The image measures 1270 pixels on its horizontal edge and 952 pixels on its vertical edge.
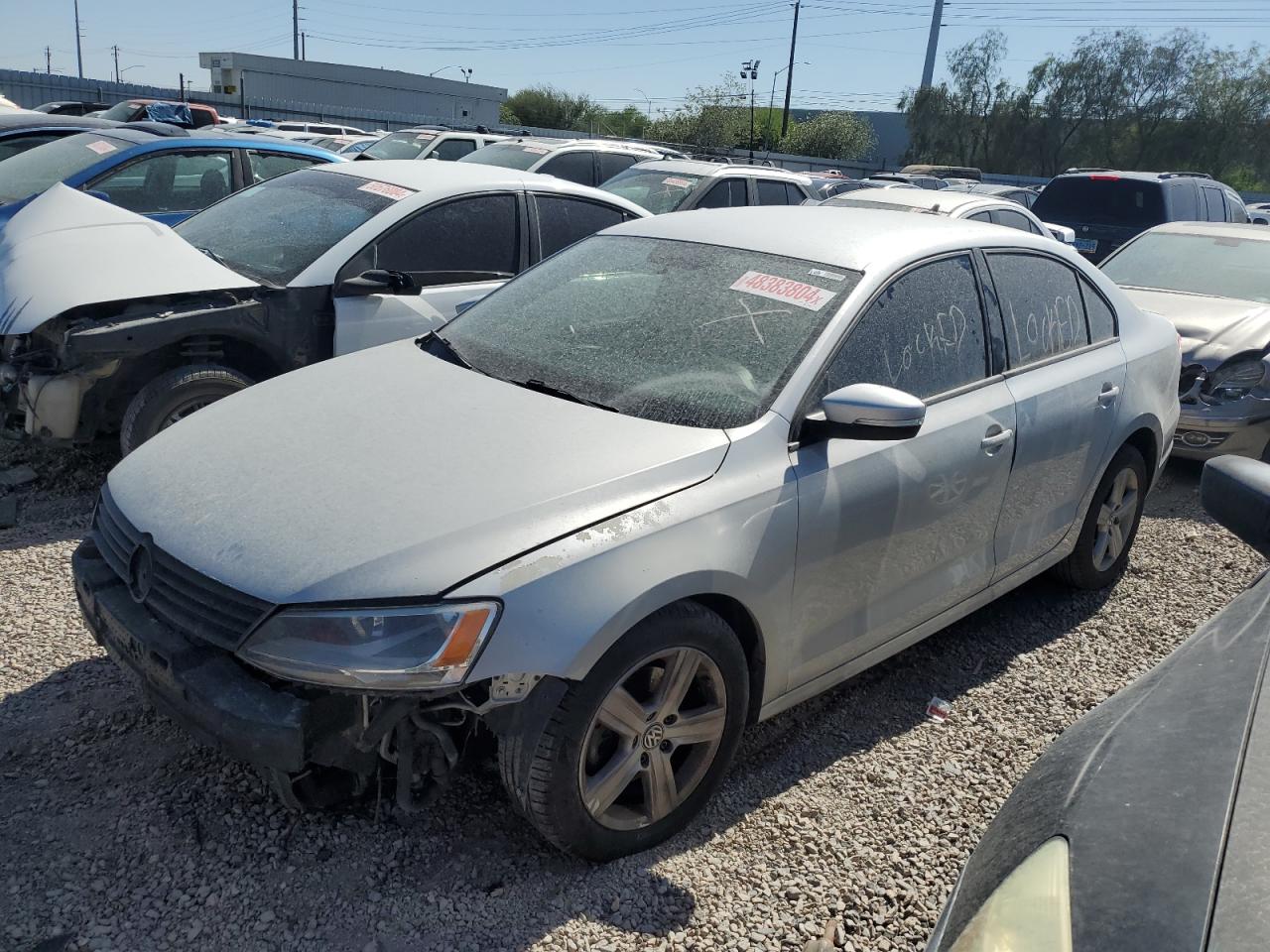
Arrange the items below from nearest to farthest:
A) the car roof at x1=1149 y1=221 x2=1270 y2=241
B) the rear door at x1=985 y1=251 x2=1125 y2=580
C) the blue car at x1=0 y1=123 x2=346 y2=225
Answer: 1. the rear door at x1=985 y1=251 x2=1125 y2=580
2. the blue car at x1=0 y1=123 x2=346 y2=225
3. the car roof at x1=1149 y1=221 x2=1270 y2=241

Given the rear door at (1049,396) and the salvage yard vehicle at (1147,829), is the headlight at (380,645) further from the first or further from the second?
the rear door at (1049,396)

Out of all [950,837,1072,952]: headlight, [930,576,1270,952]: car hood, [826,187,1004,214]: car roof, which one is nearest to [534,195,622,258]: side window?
[826,187,1004,214]: car roof

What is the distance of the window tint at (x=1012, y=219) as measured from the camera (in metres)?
9.55

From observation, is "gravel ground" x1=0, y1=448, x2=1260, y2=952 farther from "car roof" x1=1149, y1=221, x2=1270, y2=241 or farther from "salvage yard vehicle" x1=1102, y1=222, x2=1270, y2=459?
"car roof" x1=1149, y1=221, x2=1270, y2=241

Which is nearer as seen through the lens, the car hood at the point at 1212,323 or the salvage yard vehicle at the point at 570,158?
the car hood at the point at 1212,323

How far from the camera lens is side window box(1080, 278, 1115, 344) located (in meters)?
4.31

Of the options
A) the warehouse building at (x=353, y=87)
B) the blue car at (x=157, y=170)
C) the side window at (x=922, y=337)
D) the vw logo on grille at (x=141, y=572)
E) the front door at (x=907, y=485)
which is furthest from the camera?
the warehouse building at (x=353, y=87)

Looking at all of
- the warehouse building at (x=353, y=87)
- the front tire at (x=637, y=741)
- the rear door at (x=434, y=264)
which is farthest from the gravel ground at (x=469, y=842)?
the warehouse building at (x=353, y=87)

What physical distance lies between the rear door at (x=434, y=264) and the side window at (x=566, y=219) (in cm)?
14

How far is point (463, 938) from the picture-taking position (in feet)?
8.17

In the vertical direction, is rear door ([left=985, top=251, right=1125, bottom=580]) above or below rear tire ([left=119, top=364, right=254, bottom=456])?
above

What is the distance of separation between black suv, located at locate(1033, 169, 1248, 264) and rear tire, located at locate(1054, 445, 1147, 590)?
8.24 meters

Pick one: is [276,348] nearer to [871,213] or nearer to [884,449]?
[871,213]

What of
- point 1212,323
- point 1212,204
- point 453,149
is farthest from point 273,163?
point 1212,204
